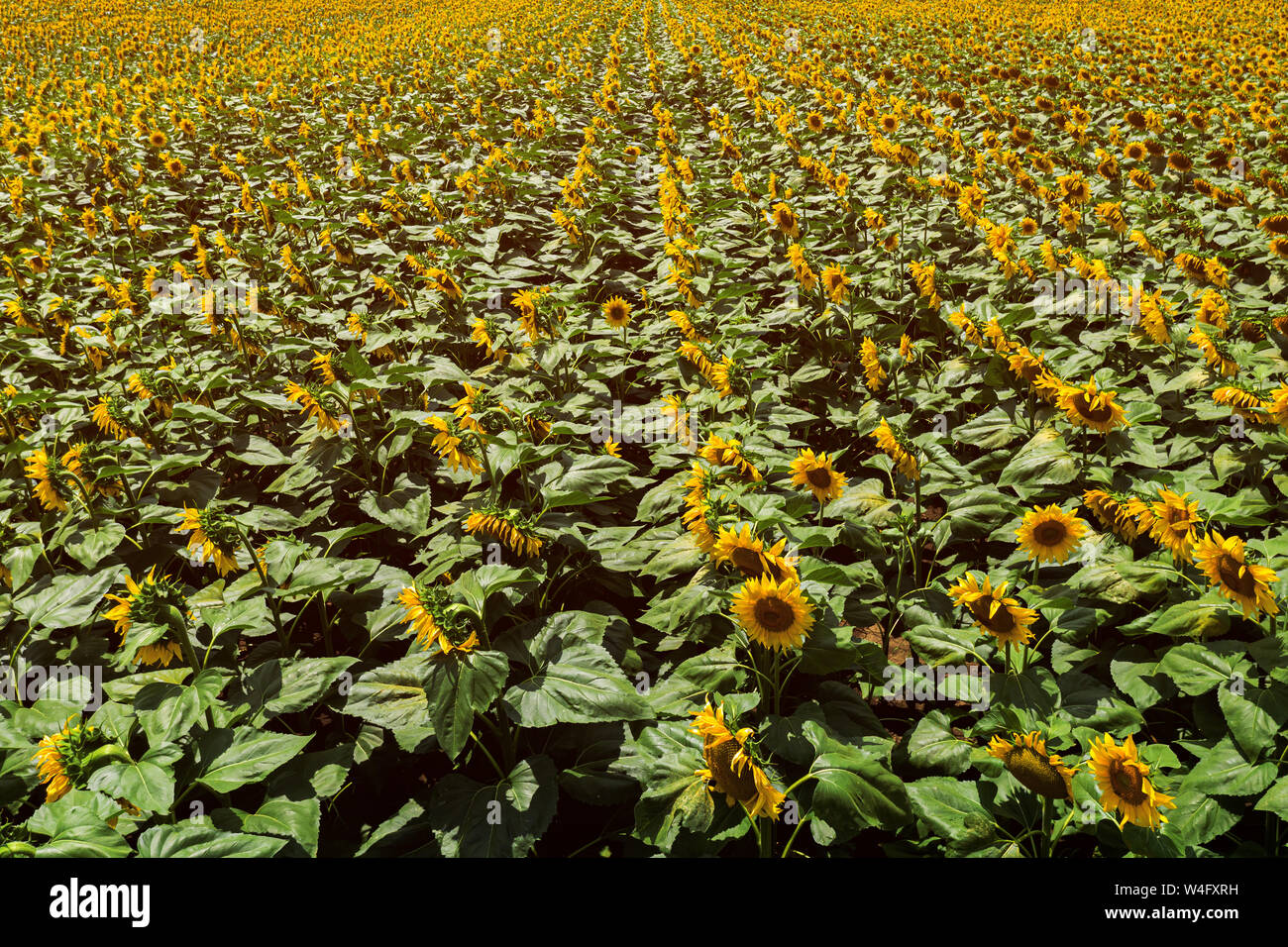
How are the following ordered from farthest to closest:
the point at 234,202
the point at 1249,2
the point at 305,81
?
the point at 1249,2 < the point at 305,81 < the point at 234,202

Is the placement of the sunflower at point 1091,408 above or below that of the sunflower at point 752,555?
above

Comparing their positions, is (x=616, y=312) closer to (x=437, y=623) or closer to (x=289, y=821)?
(x=437, y=623)

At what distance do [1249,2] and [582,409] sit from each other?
101 feet

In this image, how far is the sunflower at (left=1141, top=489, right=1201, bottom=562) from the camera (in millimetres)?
3115

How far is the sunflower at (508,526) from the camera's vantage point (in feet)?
11.7

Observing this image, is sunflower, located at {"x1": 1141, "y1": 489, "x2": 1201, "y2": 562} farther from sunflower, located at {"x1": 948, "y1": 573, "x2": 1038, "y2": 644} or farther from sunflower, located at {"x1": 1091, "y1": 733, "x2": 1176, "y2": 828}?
sunflower, located at {"x1": 1091, "y1": 733, "x2": 1176, "y2": 828}

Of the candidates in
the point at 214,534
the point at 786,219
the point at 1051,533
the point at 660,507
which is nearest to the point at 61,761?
the point at 214,534

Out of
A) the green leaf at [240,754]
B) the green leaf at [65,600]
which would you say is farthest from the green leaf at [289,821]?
the green leaf at [65,600]

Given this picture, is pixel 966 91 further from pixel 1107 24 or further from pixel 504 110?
pixel 1107 24

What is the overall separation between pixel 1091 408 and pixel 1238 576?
1265mm

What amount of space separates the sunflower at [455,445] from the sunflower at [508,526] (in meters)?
0.53

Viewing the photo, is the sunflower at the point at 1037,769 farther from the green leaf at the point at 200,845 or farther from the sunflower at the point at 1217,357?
the sunflower at the point at 1217,357

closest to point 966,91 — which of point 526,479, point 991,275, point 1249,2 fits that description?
point 991,275

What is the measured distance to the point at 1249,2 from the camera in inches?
936
